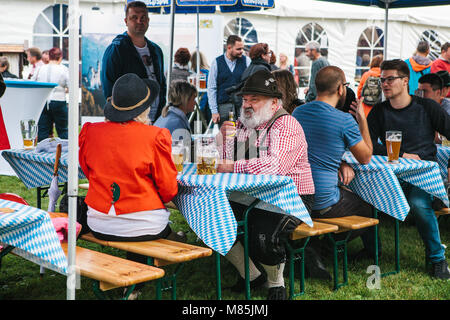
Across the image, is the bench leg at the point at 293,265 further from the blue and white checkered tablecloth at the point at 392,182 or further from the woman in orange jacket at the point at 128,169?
the woman in orange jacket at the point at 128,169

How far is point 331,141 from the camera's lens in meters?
3.55

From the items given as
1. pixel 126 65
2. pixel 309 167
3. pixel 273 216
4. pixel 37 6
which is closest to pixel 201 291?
pixel 273 216

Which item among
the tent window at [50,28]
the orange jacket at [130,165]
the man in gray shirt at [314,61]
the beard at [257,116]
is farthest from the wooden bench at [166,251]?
the tent window at [50,28]

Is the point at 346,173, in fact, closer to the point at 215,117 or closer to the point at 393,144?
the point at 393,144

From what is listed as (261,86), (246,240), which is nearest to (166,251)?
(246,240)

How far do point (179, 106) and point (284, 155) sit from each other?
1.54 meters

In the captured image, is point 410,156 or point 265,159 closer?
point 265,159

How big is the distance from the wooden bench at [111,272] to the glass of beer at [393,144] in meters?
1.86

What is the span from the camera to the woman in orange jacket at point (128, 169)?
2840mm

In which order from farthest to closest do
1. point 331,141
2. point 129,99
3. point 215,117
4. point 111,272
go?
point 215,117 < point 331,141 < point 129,99 < point 111,272
